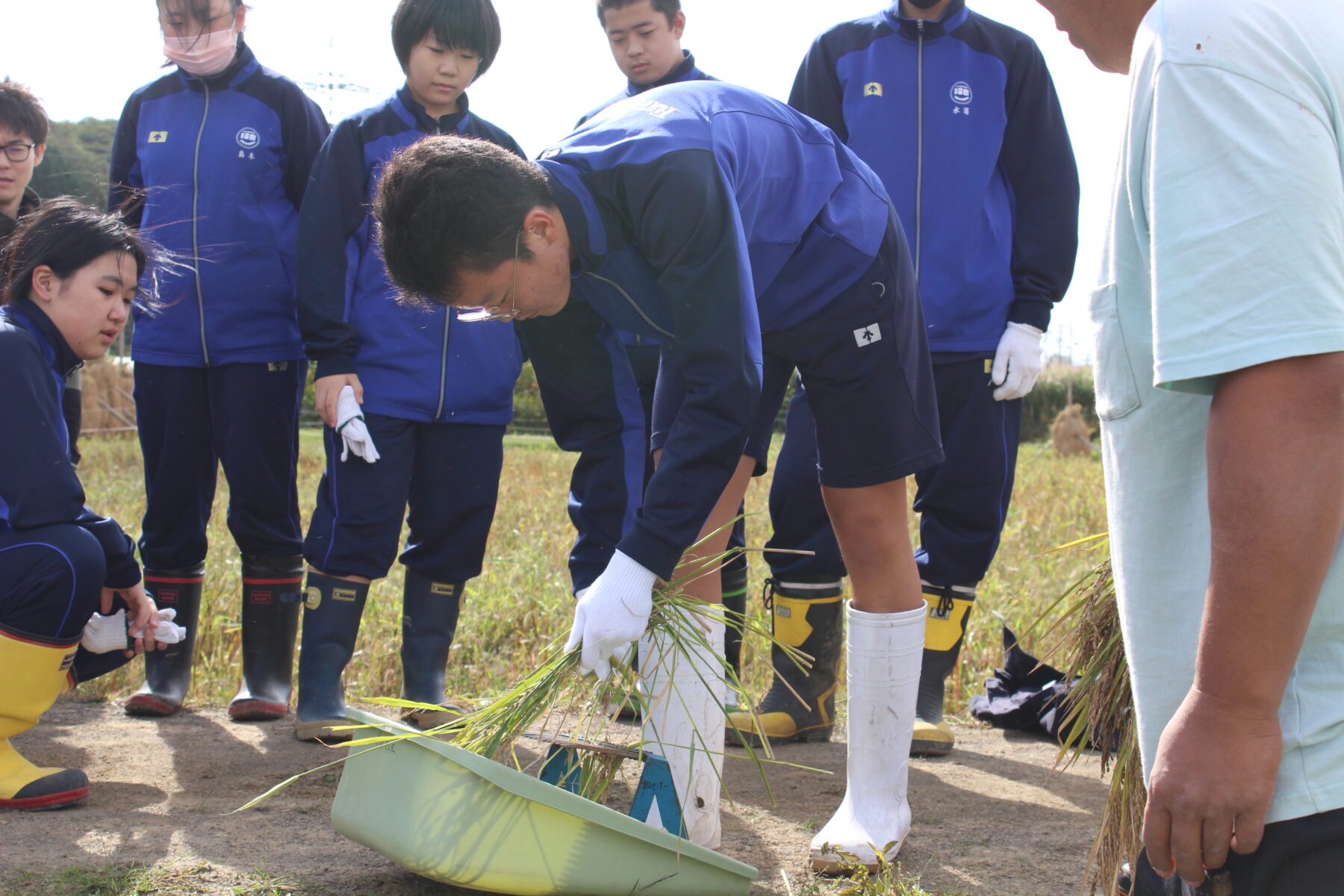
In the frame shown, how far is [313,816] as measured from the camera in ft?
8.43

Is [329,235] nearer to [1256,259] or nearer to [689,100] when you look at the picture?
[689,100]

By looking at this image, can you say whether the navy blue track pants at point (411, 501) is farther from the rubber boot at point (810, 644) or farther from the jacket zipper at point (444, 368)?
the rubber boot at point (810, 644)

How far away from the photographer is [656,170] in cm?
191

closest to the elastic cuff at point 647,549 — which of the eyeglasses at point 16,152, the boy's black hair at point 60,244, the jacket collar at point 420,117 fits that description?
the boy's black hair at point 60,244

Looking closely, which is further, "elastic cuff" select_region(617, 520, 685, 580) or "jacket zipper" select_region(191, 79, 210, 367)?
"jacket zipper" select_region(191, 79, 210, 367)

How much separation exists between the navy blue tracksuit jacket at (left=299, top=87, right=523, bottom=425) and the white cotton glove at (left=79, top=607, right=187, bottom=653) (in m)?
0.83

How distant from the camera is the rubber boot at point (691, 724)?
7.49ft

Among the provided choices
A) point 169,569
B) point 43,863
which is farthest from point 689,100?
point 169,569

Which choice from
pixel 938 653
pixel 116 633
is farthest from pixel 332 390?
pixel 938 653

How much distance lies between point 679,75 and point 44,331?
210cm

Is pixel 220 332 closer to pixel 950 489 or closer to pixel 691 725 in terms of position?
pixel 691 725

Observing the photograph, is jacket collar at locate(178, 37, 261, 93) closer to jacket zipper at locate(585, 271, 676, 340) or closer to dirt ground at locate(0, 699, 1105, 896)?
dirt ground at locate(0, 699, 1105, 896)

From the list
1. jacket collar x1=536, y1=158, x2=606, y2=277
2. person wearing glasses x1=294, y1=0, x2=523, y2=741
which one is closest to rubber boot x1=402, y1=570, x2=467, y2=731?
person wearing glasses x1=294, y1=0, x2=523, y2=741

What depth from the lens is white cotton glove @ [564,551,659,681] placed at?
1.88m
